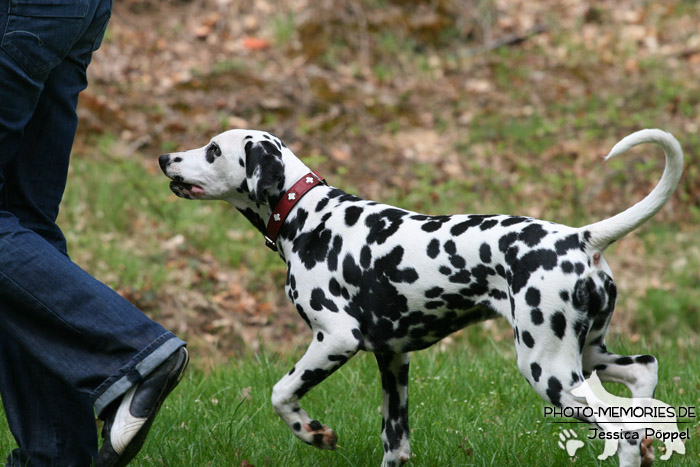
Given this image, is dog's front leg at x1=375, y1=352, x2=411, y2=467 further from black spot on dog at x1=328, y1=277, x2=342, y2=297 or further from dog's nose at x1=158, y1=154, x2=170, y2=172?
dog's nose at x1=158, y1=154, x2=170, y2=172

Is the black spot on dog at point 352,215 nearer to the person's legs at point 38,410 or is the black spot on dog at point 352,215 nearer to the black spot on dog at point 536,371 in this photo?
the black spot on dog at point 536,371

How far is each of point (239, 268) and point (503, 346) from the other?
2696 mm

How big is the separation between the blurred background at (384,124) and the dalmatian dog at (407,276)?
2.20m

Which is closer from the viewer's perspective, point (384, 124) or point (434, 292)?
point (434, 292)

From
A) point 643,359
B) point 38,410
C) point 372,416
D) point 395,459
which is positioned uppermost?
point 643,359

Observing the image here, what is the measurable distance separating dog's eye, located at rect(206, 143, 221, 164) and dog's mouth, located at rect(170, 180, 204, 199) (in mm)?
133

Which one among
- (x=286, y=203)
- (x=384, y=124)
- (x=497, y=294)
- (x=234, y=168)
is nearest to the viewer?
(x=497, y=294)

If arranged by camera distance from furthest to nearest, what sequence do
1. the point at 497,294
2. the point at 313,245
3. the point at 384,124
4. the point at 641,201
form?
1. the point at 384,124
2. the point at 313,245
3. the point at 497,294
4. the point at 641,201

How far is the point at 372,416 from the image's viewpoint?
4.15m

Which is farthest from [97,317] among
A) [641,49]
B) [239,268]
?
[641,49]

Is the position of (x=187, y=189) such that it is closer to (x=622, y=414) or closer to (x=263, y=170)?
(x=263, y=170)

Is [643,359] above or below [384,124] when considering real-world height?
above

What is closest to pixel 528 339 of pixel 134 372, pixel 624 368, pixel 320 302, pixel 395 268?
pixel 624 368

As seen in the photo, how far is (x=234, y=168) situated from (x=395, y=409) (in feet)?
4.13
